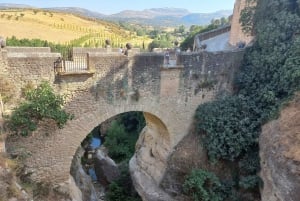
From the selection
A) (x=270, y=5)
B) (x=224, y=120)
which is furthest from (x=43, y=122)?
(x=270, y=5)

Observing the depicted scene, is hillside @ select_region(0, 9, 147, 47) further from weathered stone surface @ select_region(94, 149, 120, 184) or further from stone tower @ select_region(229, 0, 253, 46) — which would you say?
weathered stone surface @ select_region(94, 149, 120, 184)

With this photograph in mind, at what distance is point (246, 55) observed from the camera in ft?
48.9

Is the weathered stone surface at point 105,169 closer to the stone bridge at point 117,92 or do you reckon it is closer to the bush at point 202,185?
the stone bridge at point 117,92

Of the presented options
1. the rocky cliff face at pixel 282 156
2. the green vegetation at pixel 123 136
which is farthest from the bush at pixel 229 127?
the green vegetation at pixel 123 136

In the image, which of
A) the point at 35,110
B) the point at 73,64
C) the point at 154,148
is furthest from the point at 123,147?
the point at 35,110

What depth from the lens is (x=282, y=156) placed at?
10.3 metres

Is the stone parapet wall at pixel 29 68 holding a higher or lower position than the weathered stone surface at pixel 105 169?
higher

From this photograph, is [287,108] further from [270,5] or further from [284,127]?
[270,5]

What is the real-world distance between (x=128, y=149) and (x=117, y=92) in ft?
41.9

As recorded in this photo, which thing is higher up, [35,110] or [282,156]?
[35,110]

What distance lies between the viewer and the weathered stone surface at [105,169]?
64.2ft

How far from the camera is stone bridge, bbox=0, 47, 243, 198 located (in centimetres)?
995

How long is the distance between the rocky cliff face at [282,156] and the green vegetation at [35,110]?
7.42m

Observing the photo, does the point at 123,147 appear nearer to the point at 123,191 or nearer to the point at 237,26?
the point at 123,191
